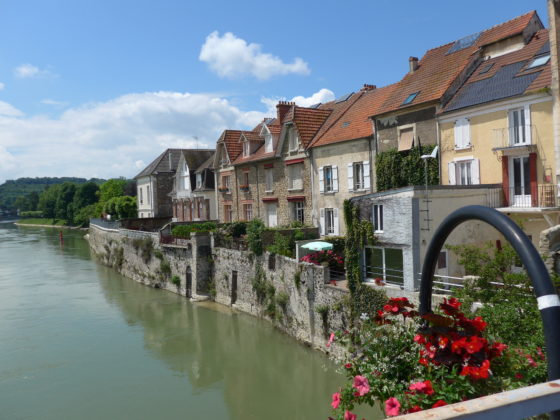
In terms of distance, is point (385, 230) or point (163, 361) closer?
point (385, 230)

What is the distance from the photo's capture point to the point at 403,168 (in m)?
20.5

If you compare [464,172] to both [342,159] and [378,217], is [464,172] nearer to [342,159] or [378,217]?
[378,217]

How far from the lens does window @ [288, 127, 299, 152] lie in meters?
27.6

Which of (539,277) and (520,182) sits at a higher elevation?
(520,182)

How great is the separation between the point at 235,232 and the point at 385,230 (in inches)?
482

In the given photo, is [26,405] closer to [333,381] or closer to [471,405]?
[333,381]

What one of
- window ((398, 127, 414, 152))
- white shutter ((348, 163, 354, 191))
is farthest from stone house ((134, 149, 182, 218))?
window ((398, 127, 414, 152))

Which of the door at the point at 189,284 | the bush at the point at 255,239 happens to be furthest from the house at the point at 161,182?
the bush at the point at 255,239

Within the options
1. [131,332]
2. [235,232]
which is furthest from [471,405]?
[235,232]

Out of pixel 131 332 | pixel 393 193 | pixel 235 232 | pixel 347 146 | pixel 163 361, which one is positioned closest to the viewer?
pixel 393 193

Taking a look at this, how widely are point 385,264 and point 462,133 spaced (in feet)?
19.4

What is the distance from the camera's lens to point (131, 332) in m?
22.0

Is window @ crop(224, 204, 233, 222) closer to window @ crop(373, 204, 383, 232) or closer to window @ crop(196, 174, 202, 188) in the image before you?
window @ crop(196, 174, 202, 188)

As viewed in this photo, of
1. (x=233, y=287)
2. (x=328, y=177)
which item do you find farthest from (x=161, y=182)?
(x=328, y=177)
